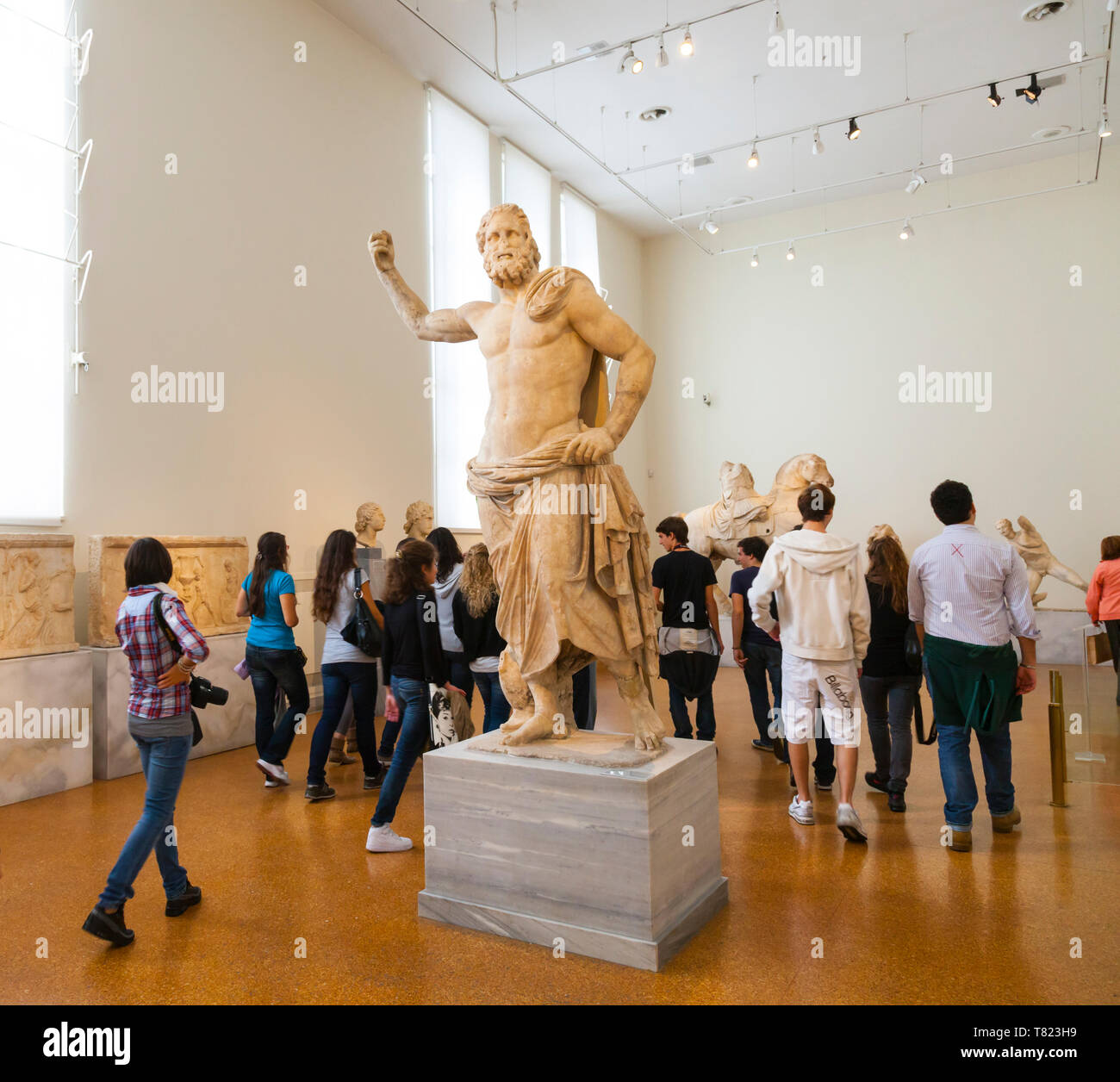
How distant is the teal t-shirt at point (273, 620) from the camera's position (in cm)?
513

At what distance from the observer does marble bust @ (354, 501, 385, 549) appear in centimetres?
754

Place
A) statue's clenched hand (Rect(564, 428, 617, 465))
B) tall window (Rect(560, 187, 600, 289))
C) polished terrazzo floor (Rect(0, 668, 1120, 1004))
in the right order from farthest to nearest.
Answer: tall window (Rect(560, 187, 600, 289)) → statue's clenched hand (Rect(564, 428, 617, 465)) → polished terrazzo floor (Rect(0, 668, 1120, 1004))

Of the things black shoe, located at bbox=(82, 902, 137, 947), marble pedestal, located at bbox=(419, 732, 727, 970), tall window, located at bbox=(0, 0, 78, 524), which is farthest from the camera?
tall window, located at bbox=(0, 0, 78, 524)

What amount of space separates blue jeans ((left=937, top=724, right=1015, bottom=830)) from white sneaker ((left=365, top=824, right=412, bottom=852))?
8.72 ft

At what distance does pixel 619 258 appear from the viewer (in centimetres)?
1343

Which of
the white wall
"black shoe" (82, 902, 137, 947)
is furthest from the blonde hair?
the white wall

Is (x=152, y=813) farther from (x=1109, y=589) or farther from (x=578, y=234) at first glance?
(x=578, y=234)

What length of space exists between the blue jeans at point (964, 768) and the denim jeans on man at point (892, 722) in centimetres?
49

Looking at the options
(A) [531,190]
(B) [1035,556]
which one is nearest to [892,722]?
(B) [1035,556]

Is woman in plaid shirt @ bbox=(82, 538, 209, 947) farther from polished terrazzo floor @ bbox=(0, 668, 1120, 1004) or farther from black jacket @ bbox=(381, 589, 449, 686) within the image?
black jacket @ bbox=(381, 589, 449, 686)

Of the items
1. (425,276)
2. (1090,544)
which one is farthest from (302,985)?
(1090,544)

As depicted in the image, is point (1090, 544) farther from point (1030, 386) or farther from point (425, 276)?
point (425, 276)

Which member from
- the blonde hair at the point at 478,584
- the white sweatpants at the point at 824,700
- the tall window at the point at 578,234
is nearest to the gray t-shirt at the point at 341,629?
the blonde hair at the point at 478,584

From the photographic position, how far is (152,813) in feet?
10.2
